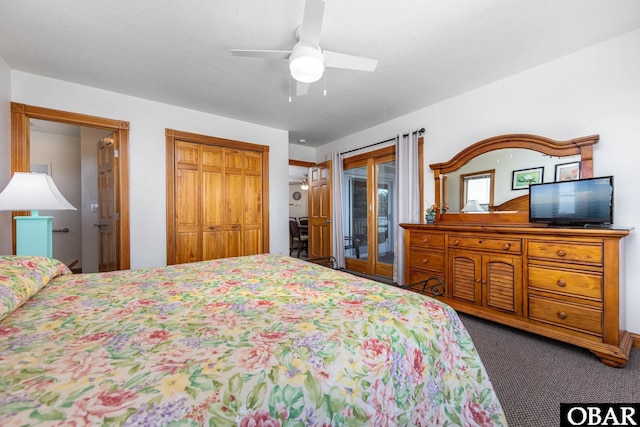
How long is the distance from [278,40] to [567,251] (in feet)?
8.89

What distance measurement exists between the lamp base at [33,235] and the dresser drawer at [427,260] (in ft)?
11.0

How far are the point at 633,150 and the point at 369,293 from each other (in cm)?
250

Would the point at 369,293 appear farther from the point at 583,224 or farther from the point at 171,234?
the point at 171,234

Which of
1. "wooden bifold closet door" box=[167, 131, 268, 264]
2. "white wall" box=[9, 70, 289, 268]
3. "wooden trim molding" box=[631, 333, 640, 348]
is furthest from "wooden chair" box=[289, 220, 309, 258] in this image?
"wooden trim molding" box=[631, 333, 640, 348]

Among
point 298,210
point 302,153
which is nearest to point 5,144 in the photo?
point 302,153

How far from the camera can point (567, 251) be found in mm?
1954

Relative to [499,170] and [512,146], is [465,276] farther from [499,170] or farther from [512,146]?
[512,146]

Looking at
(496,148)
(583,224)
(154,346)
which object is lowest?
(154,346)

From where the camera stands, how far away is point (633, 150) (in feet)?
6.70

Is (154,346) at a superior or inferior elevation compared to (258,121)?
inferior

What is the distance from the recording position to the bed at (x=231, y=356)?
55cm

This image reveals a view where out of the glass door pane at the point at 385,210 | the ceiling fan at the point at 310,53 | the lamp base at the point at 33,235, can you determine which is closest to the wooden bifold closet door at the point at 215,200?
the lamp base at the point at 33,235

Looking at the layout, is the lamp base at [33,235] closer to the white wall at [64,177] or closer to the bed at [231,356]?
the bed at [231,356]

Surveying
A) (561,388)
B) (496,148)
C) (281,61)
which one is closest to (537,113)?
(496,148)
